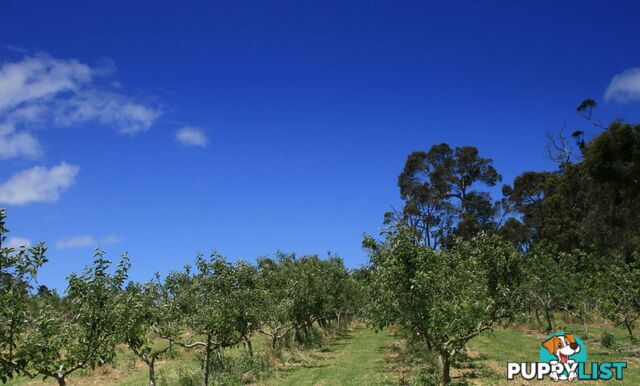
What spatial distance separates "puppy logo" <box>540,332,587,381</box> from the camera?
96.7 feet

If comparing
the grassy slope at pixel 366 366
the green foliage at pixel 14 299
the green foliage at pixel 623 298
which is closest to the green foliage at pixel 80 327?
the green foliage at pixel 14 299

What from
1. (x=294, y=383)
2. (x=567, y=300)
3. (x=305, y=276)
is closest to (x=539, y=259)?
(x=567, y=300)

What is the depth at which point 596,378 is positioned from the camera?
29328mm

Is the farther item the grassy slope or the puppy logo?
the grassy slope

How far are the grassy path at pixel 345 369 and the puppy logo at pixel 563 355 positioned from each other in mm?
9844

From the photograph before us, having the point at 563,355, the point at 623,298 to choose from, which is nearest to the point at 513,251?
the point at 563,355

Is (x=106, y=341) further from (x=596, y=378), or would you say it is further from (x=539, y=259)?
(x=539, y=259)

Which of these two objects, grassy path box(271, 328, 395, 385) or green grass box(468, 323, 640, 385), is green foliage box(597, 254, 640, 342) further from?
grassy path box(271, 328, 395, 385)

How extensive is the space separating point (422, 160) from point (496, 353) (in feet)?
210

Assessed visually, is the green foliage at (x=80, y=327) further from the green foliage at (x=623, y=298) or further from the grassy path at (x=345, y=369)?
the green foliage at (x=623, y=298)

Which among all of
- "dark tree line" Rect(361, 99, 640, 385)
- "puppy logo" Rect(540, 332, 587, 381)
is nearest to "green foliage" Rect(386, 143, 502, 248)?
"dark tree line" Rect(361, 99, 640, 385)

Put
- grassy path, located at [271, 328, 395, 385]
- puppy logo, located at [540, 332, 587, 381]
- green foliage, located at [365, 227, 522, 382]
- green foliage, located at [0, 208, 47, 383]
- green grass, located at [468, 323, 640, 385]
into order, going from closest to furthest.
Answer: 1. green foliage, located at [0, 208, 47, 383]
2. green foliage, located at [365, 227, 522, 382]
3. puppy logo, located at [540, 332, 587, 381]
4. green grass, located at [468, 323, 640, 385]
5. grassy path, located at [271, 328, 395, 385]

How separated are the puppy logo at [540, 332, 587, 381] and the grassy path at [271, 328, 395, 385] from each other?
32.3 ft

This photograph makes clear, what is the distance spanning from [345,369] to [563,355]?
47.4ft
